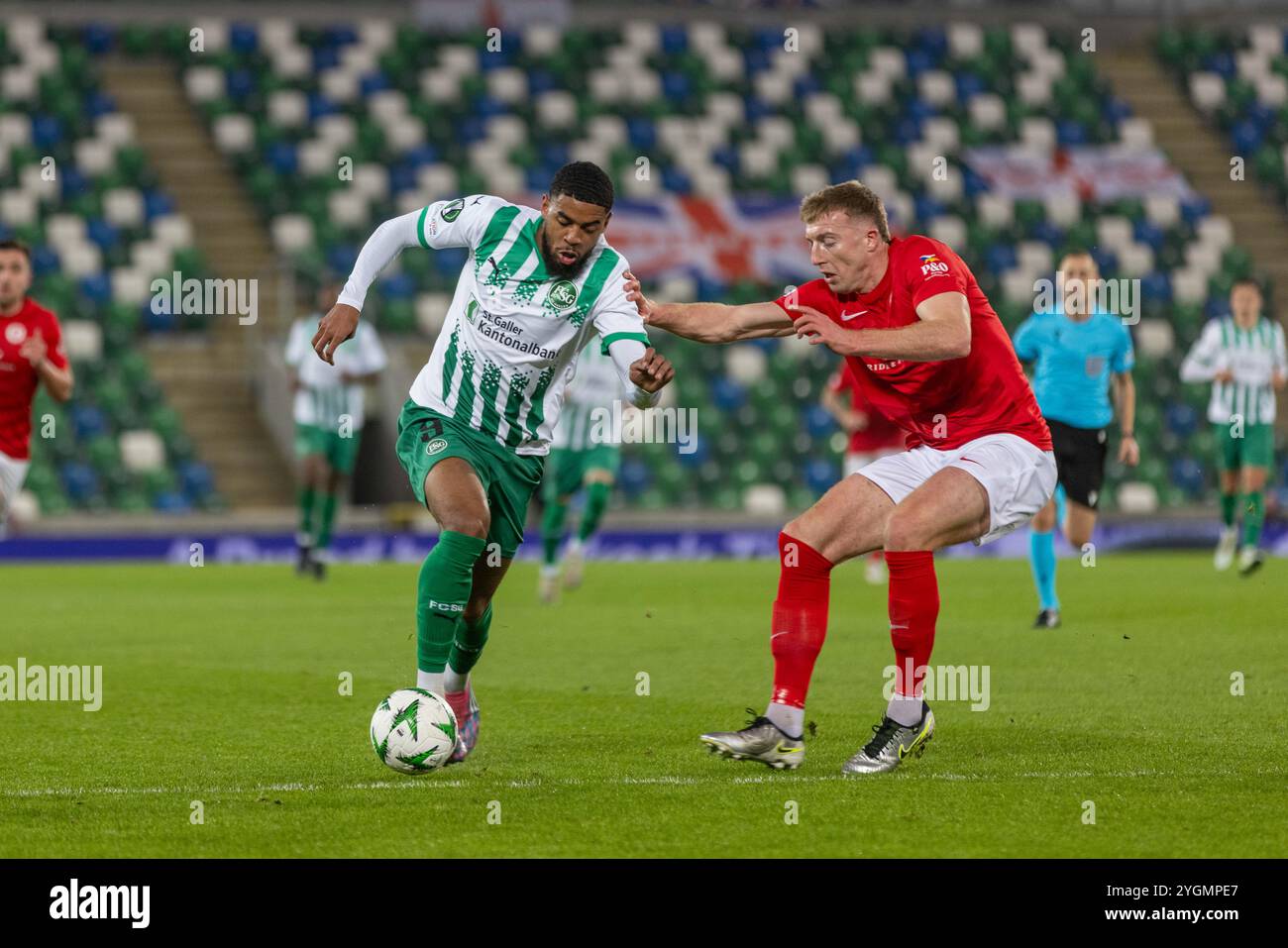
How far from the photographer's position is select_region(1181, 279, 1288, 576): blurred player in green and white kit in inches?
657

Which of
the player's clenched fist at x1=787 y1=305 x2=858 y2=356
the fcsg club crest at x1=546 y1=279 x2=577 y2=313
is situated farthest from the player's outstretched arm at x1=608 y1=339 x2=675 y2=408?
the player's clenched fist at x1=787 y1=305 x2=858 y2=356

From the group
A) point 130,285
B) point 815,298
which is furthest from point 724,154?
point 815,298

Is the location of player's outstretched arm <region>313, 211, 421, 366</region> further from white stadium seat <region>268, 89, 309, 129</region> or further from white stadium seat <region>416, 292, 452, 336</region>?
white stadium seat <region>268, 89, 309, 129</region>

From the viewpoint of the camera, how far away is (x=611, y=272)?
701cm

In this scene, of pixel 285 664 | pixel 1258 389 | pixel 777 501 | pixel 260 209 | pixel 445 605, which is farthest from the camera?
pixel 260 209

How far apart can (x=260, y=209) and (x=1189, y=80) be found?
14432mm

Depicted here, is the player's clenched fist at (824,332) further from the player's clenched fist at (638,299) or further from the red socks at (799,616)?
the red socks at (799,616)

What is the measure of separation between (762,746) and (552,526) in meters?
8.34

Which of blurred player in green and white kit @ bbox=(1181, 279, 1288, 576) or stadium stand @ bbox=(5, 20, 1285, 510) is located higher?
stadium stand @ bbox=(5, 20, 1285, 510)

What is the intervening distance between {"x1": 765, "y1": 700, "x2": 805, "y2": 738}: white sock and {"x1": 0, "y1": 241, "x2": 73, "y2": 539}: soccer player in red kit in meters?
5.57

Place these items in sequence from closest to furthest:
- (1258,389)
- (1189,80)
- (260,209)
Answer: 1. (1258,389)
2. (260,209)
3. (1189,80)

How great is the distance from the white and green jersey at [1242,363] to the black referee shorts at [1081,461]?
16.3ft

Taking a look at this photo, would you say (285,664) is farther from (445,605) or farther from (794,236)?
(794,236)
